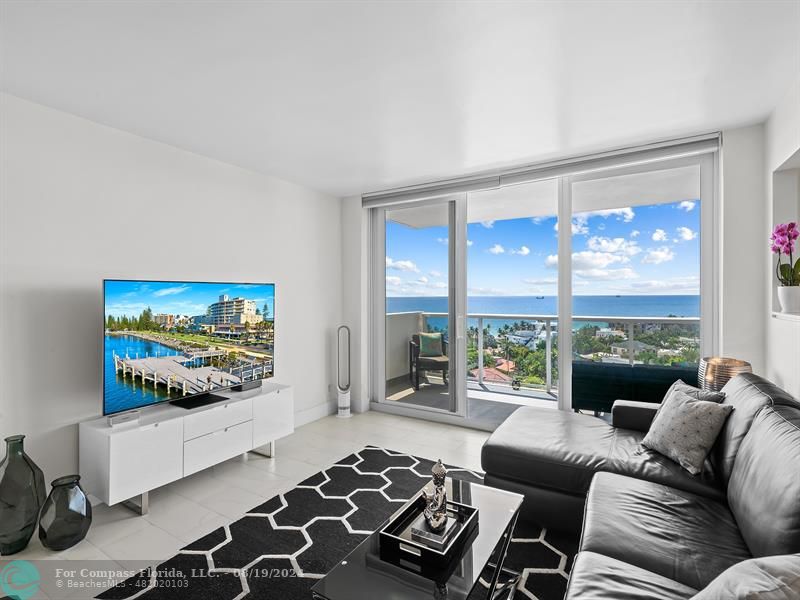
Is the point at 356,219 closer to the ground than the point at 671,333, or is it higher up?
higher up

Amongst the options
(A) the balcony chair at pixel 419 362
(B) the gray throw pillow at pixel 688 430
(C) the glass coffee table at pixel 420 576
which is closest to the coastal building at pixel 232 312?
(A) the balcony chair at pixel 419 362

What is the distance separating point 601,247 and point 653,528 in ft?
8.13

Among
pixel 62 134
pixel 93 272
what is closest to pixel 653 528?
pixel 93 272

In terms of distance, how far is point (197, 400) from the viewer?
10.2ft

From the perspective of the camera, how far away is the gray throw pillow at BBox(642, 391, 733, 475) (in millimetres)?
2029

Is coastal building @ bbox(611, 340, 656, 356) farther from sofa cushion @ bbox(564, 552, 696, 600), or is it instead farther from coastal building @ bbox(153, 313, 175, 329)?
coastal building @ bbox(153, 313, 175, 329)

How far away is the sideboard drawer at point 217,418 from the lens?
2777 millimetres

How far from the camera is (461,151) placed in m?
3.32

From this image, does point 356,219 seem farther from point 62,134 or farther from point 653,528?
point 653,528

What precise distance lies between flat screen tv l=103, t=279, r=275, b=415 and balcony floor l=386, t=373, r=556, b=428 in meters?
1.69

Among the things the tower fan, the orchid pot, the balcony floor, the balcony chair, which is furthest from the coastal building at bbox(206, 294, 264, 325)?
the orchid pot

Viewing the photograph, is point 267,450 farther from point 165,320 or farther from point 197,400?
point 165,320

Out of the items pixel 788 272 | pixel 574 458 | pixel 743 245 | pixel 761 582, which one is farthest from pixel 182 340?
pixel 743 245

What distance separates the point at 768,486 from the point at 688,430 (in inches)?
27.1
